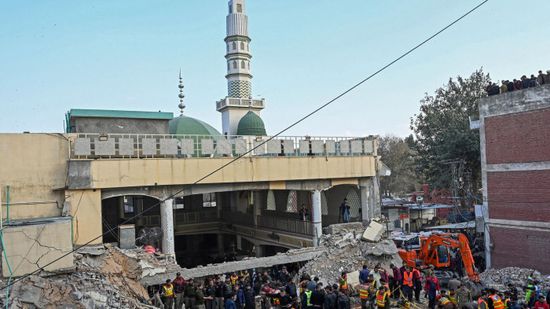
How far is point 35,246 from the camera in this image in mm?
11391

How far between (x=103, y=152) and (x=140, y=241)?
478cm

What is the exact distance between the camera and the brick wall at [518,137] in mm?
17250

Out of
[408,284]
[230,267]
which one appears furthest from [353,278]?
[230,267]

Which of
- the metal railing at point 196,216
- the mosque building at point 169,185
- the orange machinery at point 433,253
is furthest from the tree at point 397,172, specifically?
the orange machinery at point 433,253

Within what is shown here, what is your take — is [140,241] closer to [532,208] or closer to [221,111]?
[532,208]

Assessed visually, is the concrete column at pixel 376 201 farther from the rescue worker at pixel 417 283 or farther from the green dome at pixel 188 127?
the green dome at pixel 188 127

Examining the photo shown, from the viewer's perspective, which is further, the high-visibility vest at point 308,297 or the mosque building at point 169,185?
→ the mosque building at point 169,185

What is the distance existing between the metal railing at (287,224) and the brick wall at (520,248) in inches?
337

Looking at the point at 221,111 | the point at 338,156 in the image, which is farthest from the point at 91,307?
the point at 221,111

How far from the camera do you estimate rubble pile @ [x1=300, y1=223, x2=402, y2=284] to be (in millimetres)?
16797

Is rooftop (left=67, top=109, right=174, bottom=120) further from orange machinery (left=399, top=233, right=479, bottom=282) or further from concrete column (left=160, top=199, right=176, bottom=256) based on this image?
orange machinery (left=399, top=233, right=479, bottom=282)

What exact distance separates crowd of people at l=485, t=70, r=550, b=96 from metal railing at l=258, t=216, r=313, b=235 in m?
10.6

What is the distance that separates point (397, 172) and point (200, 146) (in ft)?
126

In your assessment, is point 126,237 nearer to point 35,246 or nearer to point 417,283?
point 35,246
